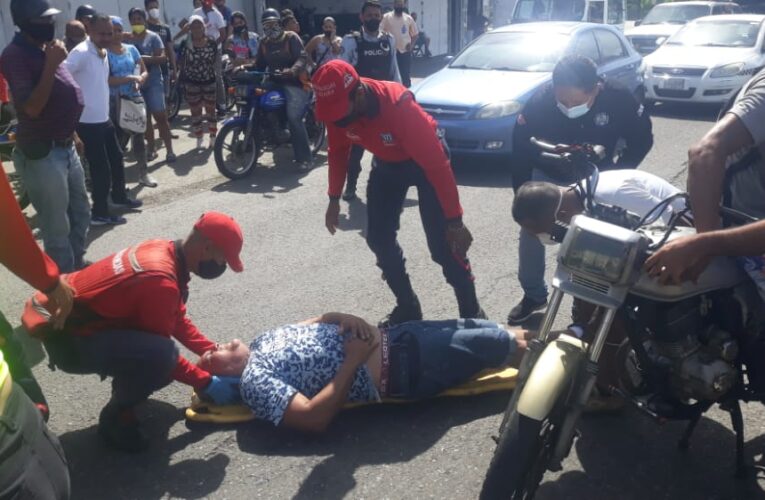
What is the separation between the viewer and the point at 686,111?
12.7 m

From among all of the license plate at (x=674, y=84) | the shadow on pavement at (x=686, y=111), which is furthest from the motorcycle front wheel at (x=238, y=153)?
the license plate at (x=674, y=84)

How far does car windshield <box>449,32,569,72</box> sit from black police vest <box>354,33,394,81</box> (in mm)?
1386

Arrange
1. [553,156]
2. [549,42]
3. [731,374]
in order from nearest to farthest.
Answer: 1. [731,374]
2. [553,156]
3. [549,42]

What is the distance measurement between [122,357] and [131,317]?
18 centimetres

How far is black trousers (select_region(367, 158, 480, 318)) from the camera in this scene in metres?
4.25

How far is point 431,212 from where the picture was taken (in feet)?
14.0

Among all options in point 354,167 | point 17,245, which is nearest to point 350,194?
point 354,167

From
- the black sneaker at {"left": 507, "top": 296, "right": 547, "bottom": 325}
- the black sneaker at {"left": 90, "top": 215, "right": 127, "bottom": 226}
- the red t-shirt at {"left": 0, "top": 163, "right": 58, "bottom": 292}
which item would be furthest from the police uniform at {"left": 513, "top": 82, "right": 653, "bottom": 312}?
the black sneaker at {"left": 90, "top": 215, "right": 127, "bottom": 226}

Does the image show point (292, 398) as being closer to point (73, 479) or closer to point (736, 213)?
→ point (73, 479)

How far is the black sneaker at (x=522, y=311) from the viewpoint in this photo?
184 inches

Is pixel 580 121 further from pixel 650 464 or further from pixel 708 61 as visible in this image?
pixel 708 61

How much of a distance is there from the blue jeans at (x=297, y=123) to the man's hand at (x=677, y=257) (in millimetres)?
6765

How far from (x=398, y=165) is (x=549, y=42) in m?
5.96

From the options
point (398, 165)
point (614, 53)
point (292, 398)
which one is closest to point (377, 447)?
point (292, 398)
